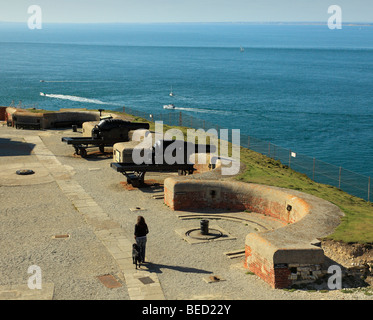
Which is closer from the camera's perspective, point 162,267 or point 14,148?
point 162,267

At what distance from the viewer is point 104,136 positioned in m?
33.4

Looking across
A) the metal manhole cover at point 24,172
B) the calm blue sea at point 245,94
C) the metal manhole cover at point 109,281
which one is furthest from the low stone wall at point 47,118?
the calm blue sea at point 245,94

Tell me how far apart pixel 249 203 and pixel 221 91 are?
304ft

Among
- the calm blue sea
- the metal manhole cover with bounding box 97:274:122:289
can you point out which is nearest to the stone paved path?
the metal manhole cover with bounding box 97:274:122:289

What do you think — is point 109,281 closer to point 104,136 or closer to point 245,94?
point 104,136

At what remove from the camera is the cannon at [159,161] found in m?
25.7

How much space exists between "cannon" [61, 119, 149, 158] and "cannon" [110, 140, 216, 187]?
150 inches

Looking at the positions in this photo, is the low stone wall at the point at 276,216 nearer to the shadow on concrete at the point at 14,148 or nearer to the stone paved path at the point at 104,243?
the stone paved path at the point at 104,243

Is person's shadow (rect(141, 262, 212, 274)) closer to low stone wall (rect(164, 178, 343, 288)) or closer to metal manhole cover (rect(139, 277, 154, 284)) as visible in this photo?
metal manhole cover (rect(139, 277, 154, 284))

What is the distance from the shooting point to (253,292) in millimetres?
14383

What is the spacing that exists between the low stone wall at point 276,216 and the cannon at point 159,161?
137 inches

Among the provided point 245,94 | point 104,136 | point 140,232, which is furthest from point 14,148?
point 245,94

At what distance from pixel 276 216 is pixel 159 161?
25.7 feet
